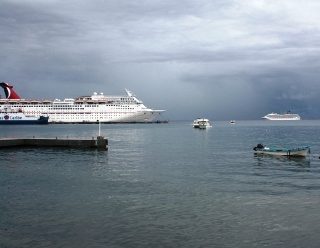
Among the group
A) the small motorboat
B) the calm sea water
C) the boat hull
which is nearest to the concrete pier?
the calm sea water

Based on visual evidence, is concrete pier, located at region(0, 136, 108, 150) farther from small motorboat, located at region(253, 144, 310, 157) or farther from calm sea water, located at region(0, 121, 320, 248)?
small motorboat, located at region(253, 144, 310, 157)

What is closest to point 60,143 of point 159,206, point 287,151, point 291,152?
point 287,151

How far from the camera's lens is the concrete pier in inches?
2694

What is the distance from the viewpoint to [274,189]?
31.2m

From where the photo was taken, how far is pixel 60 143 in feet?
236

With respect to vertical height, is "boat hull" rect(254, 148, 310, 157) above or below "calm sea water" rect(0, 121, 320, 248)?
above

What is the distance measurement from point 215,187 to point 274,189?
14.1 ft

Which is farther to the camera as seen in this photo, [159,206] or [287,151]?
[287,151]

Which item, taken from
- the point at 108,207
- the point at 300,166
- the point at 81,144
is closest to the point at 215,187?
the point at 108,207

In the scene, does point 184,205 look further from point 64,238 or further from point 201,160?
point 201,160

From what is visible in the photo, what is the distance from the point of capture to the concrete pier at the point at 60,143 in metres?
68.4

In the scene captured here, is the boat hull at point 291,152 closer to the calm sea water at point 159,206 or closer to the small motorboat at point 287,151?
the small motorboat at point 287,151

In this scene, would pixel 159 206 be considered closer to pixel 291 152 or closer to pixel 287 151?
pixel 291 152

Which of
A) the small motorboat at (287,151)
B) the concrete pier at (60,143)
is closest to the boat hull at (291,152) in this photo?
the small motorboat at (287,151)
